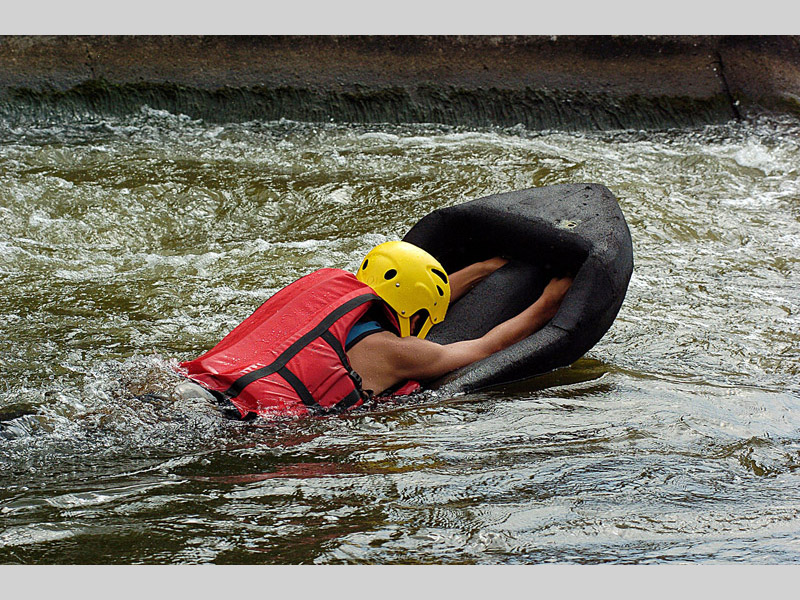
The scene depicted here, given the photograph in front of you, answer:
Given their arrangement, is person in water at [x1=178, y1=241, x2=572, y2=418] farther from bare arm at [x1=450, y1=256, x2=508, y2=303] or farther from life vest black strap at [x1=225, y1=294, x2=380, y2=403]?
bare arm at [x1=450, y1=256, x2=508, y2=303]

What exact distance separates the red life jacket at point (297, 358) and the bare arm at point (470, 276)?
2.82 feet

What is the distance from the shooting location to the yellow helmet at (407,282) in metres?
4.34

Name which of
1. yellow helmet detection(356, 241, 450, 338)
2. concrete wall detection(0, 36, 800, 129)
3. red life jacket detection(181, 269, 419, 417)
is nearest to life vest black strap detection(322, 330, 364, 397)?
red life jacket detection(181, 269, 419, 417)

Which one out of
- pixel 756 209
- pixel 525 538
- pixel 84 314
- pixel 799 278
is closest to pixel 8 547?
pixel 525 538

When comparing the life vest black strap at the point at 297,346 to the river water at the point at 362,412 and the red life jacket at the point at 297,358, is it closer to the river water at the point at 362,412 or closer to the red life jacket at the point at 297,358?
the red life jacket at the point at 297,358

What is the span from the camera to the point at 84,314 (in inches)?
217

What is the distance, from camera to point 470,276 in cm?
511

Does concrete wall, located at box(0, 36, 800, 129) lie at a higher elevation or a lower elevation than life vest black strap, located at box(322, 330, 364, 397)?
higher

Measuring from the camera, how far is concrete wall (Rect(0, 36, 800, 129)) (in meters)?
9.62

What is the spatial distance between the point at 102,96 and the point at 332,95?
2.33 metres

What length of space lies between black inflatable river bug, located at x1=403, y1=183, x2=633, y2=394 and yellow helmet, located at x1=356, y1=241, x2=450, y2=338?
34cm

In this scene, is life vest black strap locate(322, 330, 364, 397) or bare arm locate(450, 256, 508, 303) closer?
life vest black strap locate(322, 330, 364, 397)

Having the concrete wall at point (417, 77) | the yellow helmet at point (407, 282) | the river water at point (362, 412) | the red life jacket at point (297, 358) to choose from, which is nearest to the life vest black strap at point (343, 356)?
the red life jacket at point (297, 358)

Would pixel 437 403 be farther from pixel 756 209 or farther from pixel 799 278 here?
pixel 756 209
